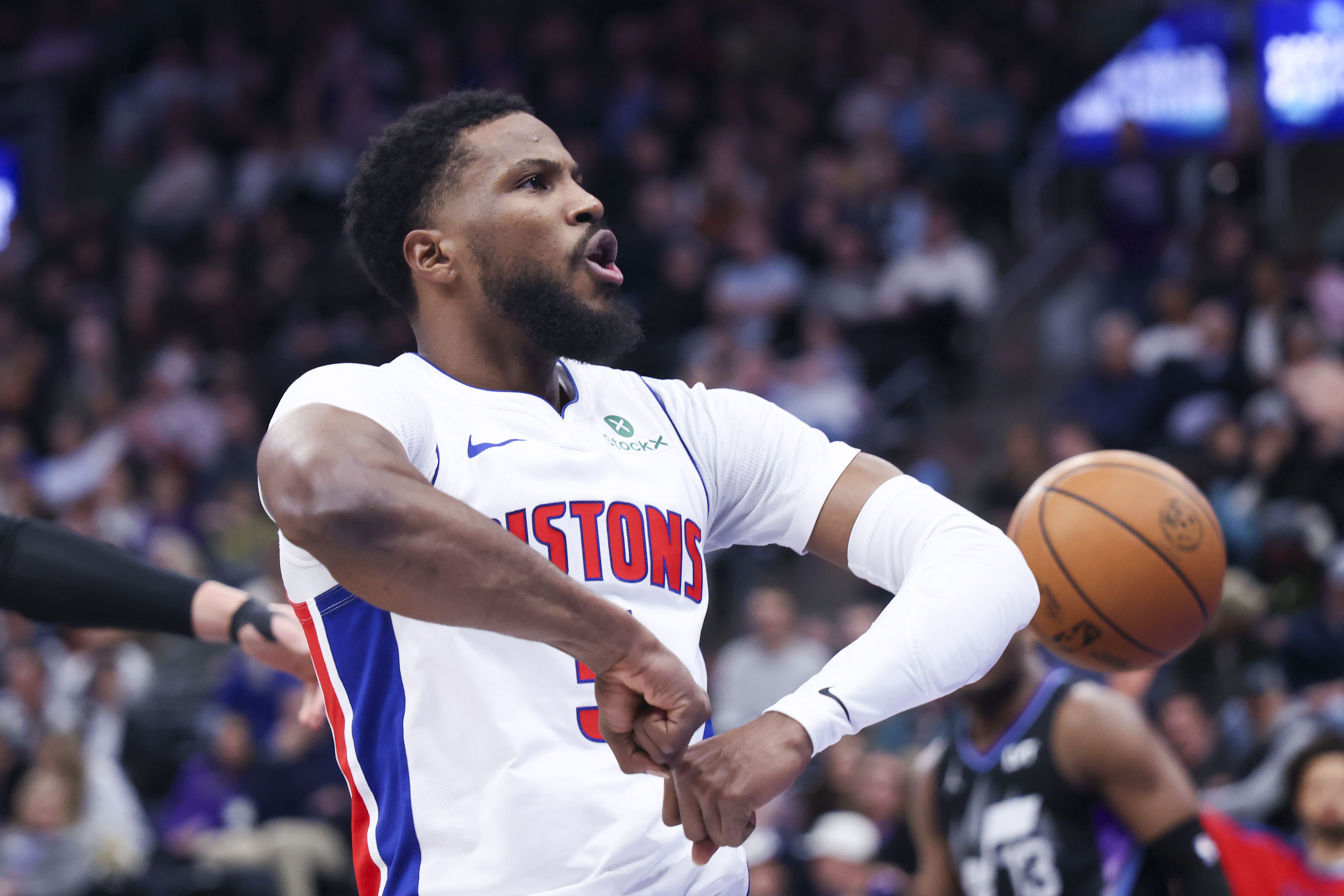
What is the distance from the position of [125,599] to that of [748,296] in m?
8.32

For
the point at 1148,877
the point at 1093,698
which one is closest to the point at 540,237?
the point at 1093,698

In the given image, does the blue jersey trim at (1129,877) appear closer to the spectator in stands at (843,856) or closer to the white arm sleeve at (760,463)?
the white arm sleeve at (760,463)

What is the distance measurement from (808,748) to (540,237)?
1.10 meters

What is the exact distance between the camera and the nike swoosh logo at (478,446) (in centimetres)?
252

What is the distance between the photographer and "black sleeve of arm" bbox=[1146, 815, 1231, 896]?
406 cm

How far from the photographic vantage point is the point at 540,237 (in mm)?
2758

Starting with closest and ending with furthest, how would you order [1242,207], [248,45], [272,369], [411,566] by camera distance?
[411,566] < [1242,207] < [272,369] < [248,45]

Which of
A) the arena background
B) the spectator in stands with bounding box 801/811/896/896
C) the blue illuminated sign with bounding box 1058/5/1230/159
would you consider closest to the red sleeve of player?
the arena background

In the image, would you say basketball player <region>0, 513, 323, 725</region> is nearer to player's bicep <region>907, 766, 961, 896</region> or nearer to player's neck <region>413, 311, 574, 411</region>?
player's neck <region>413, 311, 574, 411</region>

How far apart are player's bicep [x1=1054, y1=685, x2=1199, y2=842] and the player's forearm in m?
2.54

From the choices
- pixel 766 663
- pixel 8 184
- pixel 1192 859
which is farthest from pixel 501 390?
pixel 8 184

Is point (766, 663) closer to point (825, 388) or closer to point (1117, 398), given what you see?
point (825, 388)

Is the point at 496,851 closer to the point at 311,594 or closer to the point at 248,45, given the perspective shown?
the point at 311,594

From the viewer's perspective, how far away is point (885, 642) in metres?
2.38
